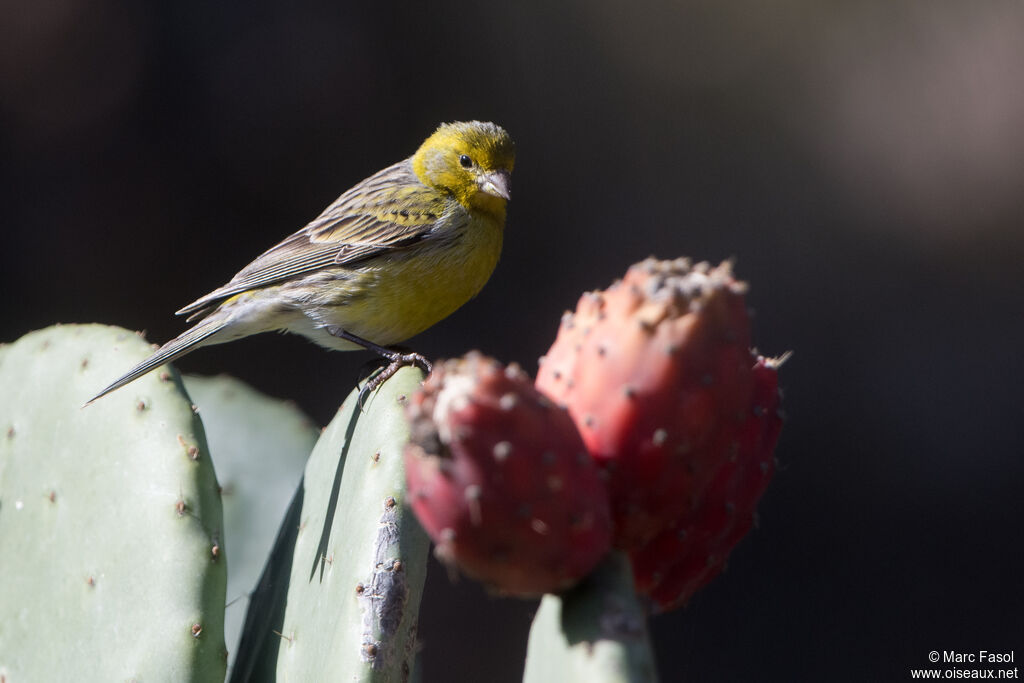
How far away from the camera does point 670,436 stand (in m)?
1.53

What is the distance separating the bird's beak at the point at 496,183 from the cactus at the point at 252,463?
116 cm

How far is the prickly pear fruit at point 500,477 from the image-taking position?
1402 mm

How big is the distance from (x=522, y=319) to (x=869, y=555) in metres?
2.92

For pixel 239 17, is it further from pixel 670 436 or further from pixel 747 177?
pixel 670 436

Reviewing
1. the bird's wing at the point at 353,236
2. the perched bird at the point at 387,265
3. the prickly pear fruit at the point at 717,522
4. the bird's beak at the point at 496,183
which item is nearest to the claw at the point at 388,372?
the perched bird at the point at 387,265

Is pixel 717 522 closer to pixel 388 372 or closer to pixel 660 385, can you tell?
pixel 660 385

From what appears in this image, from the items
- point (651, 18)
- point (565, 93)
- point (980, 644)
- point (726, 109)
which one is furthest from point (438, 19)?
point (980, 644)

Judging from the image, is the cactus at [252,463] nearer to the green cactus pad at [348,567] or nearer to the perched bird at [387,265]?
the perched bird at [387,265]

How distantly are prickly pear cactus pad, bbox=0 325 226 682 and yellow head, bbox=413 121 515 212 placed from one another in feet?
5.78

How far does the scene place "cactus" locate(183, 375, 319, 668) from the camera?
144 inches

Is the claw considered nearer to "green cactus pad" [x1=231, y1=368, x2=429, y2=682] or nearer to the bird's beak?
"green cactus pad" [x1=231, y1=368, x2=429, y2=682]

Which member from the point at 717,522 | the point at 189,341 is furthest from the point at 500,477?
the point at 189,341

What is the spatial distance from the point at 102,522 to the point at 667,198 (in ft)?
20.1

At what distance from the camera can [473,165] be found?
4441mm
